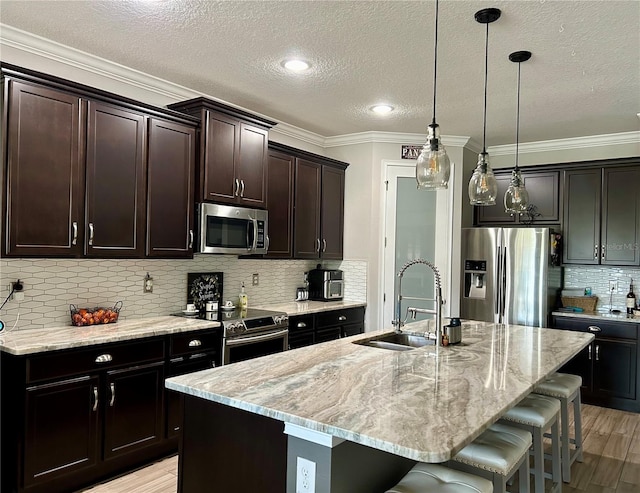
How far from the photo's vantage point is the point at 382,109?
4.36 meters

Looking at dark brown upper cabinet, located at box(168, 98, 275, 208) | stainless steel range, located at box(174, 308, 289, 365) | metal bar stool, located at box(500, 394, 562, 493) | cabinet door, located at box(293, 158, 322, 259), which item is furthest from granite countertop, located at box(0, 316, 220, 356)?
metal bar stool, located at box(500, 394, 562, 493)

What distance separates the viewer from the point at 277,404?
163 cm

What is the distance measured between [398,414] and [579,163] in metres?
4.38

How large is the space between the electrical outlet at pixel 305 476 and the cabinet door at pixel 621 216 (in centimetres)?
435

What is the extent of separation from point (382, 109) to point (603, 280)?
302 cm

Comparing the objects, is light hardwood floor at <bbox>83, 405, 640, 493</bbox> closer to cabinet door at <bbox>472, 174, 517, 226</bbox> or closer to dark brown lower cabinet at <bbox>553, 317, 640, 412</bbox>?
dark brown lower cabinet at <bbox>553, 317, 640, 412</bbox>

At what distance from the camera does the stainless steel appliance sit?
512cm

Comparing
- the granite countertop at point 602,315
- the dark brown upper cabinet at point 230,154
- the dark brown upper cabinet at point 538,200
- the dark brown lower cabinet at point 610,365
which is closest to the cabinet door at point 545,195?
the dark brown upper cabinet at point 538,200

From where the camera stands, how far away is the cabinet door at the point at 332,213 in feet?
16.8

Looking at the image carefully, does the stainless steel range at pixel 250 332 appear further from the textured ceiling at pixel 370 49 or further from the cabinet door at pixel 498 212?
the cabinet door at pixel 498 212

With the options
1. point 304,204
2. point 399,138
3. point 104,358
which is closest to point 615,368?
point 399,138

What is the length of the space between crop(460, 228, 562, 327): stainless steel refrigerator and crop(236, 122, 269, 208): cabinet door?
2366mm

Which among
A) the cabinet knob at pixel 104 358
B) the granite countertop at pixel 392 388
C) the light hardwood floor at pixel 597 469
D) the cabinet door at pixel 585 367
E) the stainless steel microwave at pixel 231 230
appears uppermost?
the stainless steel microwave at pixel 231 230

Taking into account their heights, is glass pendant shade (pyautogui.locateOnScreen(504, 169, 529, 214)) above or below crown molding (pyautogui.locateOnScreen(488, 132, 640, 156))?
below
